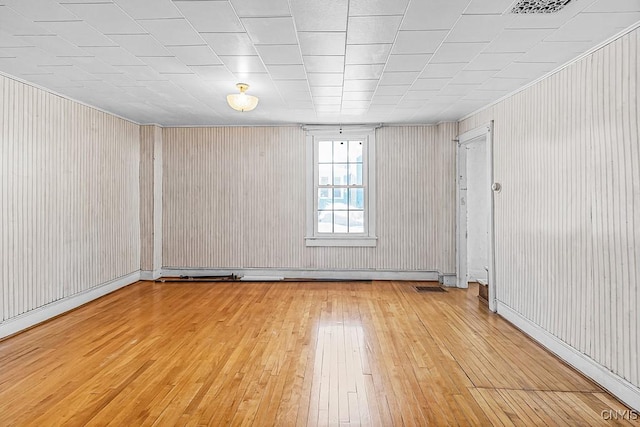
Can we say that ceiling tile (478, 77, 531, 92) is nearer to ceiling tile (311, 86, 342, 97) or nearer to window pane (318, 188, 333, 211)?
ceiling tile (311, 86, 342, 97)

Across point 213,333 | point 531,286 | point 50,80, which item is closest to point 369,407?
point 213,333

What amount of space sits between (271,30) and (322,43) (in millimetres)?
463

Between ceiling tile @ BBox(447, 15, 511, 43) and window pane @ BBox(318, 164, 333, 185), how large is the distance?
13.1 ft

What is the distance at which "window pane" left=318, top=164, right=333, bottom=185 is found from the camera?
6.91m

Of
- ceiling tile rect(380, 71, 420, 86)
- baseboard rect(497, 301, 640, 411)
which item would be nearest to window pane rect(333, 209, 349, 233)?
ceiling tile rect(380, 71, 420, 86)

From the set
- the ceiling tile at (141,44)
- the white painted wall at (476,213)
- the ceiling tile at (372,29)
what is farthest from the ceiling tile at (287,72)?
the white painted wall at (476,213)

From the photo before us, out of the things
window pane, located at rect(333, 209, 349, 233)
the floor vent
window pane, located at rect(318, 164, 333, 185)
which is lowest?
the floor vent

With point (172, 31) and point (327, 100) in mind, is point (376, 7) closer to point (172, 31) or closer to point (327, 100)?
point (172, 31)

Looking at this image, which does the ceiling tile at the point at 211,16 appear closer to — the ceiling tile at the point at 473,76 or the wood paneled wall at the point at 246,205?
the ceiling tile at the point at 473,76

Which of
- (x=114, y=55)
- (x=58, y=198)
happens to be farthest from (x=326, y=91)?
(x=58, y=198)

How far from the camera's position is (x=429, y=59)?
350 centimetres

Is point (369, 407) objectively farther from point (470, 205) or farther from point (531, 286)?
point (470, 205)

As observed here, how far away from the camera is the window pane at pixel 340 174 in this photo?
6.90 m

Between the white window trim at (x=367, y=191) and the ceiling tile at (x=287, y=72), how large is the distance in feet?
9.03
